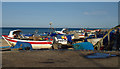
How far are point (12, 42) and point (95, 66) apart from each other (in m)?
21.4

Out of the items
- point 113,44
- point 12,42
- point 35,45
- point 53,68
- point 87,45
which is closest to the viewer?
point 53,68

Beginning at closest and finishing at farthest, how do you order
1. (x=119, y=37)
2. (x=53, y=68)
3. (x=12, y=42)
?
(x=53, y=68)
(x=119, y=37)
(x=12, y=42)

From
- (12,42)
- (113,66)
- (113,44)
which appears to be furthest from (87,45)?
(12,42)

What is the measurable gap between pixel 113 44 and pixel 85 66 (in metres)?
9.80

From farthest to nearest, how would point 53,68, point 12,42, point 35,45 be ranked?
point 12,42, point 35,45, point 53,68

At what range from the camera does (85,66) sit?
7414 mm

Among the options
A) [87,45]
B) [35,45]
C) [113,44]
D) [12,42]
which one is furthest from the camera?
[12,42]

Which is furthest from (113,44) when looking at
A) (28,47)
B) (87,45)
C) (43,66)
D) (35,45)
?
(35,45)

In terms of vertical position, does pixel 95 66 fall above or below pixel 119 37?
below

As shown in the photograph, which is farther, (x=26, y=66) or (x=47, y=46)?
(x=47, y=46)

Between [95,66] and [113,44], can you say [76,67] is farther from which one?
[113,44]

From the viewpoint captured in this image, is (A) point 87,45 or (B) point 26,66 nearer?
(B) point 26,66

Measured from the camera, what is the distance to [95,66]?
7410 mm

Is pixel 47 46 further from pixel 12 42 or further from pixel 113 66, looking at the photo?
pixel 113 66
